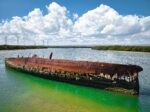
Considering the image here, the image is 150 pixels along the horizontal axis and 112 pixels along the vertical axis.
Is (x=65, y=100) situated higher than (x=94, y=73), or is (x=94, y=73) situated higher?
(x=94, y=73)

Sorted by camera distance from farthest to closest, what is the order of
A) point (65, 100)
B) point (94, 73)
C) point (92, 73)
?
1. point (92, 73)
2. point (94, 73)
3. point (65, 100)

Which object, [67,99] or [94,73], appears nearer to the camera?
[67,99]

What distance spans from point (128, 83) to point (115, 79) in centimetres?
117

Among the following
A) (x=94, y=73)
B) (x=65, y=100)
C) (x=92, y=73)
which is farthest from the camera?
(x=92, y=73)

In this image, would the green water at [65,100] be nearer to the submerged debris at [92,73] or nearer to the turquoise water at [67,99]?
the turquoise water at [67,99]

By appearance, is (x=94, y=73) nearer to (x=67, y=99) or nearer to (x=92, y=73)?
(x=92, y=73)

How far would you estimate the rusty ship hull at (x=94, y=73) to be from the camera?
18.9 metres

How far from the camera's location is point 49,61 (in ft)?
87.5

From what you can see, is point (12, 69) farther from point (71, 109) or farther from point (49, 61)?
point (71, 109)

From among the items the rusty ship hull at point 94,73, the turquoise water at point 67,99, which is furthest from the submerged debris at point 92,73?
the turquoise water at point 67,99

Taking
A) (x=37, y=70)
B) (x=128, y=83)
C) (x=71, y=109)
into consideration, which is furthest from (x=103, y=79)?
(x=37, y=70)

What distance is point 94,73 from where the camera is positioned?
20906 mm

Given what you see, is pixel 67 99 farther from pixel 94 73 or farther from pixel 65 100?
pixel 94 73

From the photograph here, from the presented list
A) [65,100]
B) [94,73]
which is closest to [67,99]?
[65,100]
